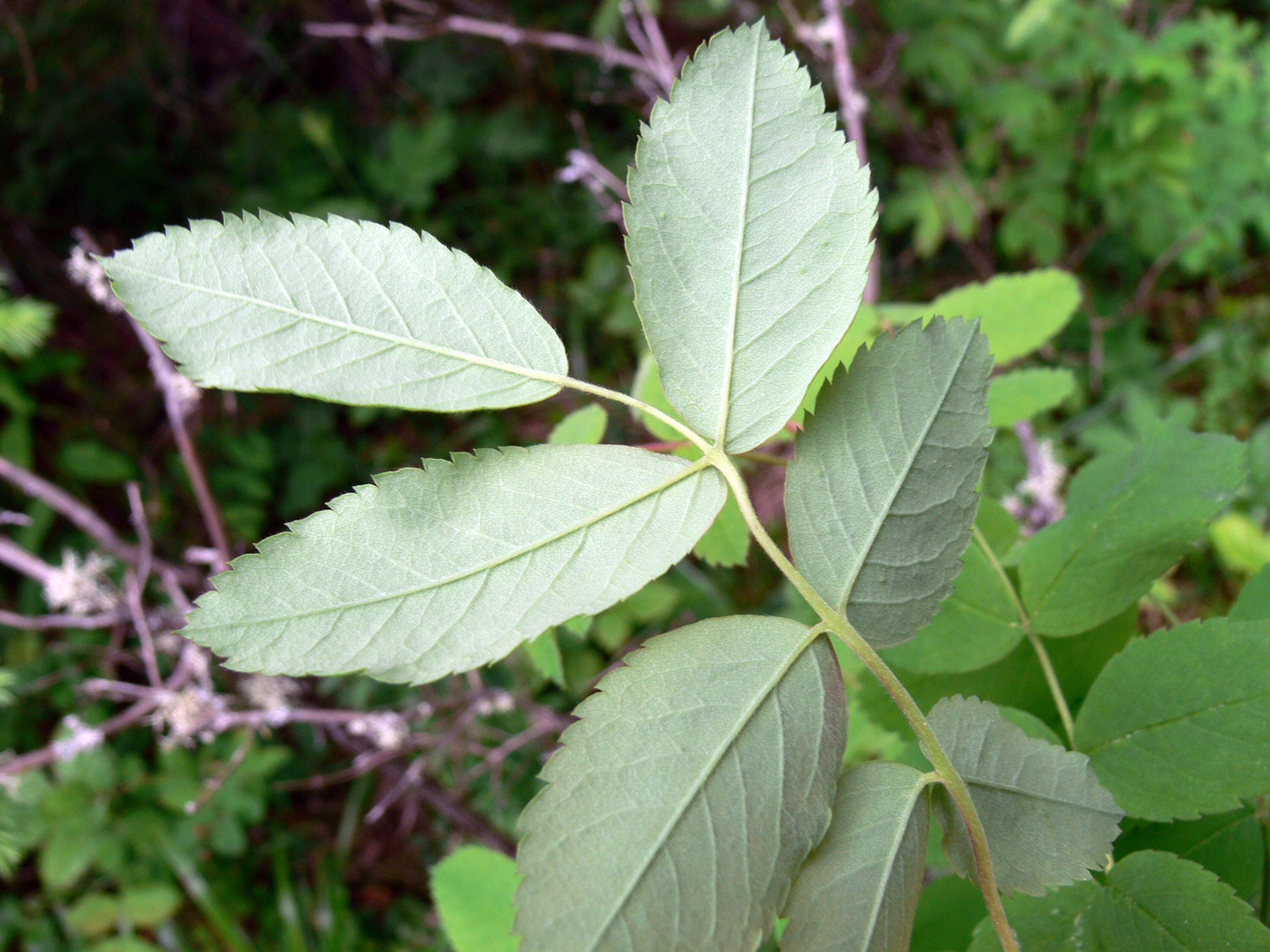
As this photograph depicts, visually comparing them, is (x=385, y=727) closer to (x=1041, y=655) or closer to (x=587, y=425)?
(x=587, y=425)

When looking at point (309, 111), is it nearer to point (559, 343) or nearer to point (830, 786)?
point (559, 343)

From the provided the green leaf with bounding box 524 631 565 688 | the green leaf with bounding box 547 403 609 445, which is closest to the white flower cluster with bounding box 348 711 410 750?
the green leaf with bounding box 524 631 565 688

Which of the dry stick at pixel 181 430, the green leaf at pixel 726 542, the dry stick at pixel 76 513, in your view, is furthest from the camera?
the dry stick at pixel 76 513

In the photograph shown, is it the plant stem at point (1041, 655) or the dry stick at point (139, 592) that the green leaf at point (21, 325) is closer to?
the dry stick at point (139, 592)

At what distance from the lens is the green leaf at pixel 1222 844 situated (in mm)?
591

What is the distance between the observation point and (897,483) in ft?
1.59

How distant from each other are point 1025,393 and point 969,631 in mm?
366

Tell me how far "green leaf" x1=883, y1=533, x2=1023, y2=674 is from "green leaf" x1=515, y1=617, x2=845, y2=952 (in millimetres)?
228

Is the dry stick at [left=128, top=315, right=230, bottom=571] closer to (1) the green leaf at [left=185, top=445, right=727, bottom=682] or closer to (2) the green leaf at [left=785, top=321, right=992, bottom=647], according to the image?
(1) the green leaf at [left=185, top=445, right=727, bottom=682]

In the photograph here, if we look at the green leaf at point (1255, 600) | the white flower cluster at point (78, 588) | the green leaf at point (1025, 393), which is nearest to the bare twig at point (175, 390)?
the white flower cluster at point (78, 588)

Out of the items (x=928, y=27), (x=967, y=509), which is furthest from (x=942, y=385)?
(x=928, y=27)

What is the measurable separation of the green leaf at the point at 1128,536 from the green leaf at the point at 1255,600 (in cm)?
6

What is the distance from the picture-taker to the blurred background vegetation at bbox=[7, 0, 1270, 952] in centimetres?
223

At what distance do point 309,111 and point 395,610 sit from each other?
117 inches
